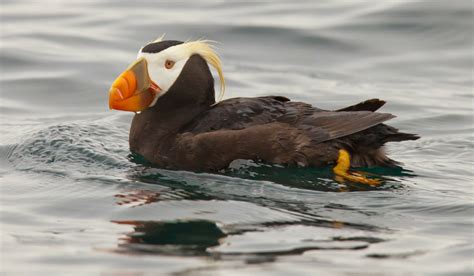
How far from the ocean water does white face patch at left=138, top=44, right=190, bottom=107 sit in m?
0.64

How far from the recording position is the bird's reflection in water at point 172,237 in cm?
616

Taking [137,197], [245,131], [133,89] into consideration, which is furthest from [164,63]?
[137,197]

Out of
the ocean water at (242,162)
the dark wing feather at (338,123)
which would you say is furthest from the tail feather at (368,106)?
the ocean water at (242,162)

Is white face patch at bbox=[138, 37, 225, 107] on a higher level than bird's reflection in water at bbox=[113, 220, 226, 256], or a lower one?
higher

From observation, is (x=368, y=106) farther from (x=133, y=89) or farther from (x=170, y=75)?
(x=133, y=89)

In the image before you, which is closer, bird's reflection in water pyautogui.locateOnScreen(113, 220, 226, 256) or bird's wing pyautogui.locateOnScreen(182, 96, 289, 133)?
bird's reflection in water pyautogui.locateOnScreen(113, 220, 226, 256)

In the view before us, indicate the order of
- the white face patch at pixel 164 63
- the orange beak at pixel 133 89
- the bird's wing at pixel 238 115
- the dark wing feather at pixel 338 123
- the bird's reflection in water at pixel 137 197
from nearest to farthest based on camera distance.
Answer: the bird's reflection in water at pixel 137 197 < the dark wing feather at pixel 338 123 < the bird's wing at pixel 238 115 < the orange beak at pixel 133 89 < the white face patch at pixel 164 63

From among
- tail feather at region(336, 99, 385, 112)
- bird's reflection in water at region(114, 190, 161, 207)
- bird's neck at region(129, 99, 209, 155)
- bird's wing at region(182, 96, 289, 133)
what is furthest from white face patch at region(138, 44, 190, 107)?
tail feather at region(336, 99, 385, 112)

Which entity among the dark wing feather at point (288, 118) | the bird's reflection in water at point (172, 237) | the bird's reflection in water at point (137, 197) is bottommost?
the bird's reflection in water at point (172, 237)

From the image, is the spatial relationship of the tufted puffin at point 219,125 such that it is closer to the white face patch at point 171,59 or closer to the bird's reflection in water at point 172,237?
the white face patch at point 171,59

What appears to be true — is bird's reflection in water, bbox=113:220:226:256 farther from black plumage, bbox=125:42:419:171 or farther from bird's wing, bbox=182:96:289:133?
bird's wing, bbox=182:96:289:133

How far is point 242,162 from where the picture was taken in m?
7.64

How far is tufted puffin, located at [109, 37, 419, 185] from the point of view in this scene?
25.0 feet

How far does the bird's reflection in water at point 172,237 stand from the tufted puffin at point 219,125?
3.50ft
